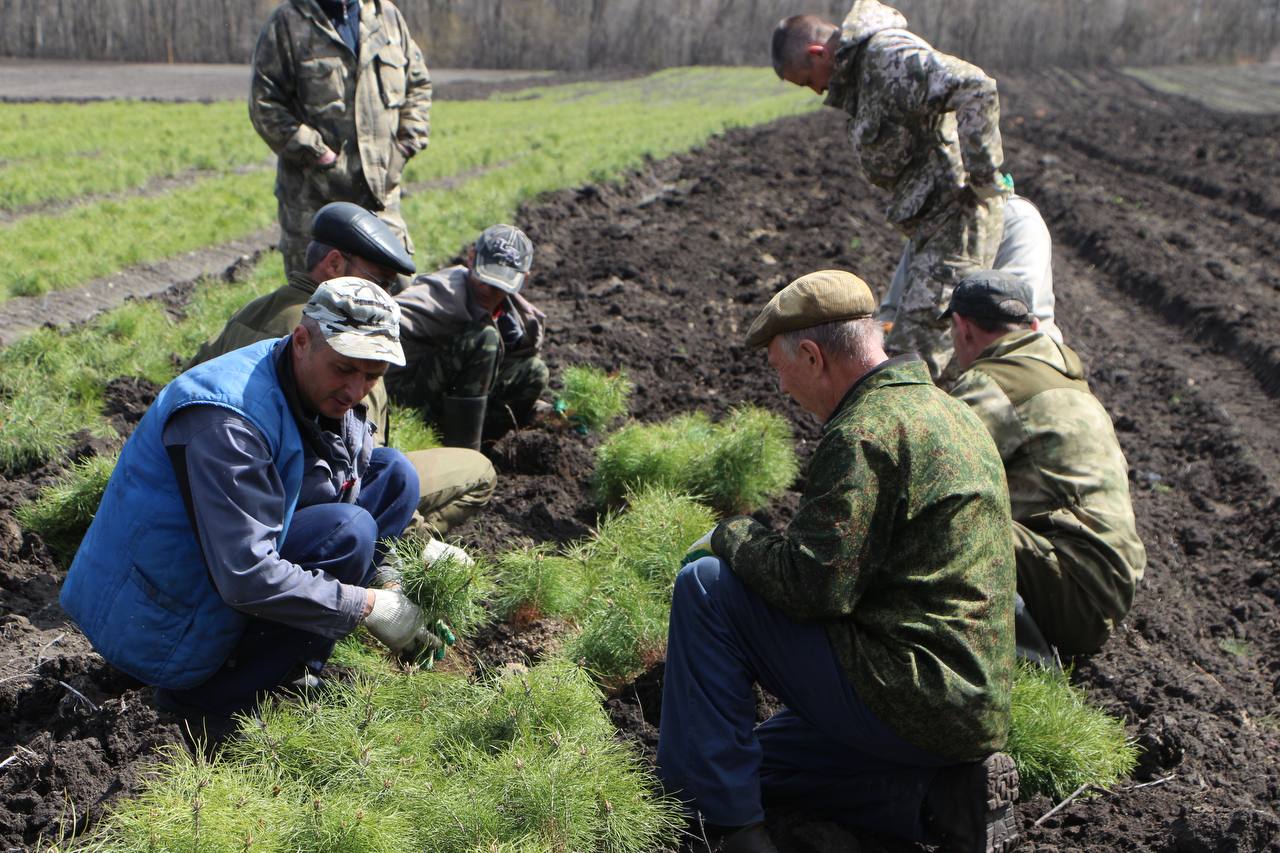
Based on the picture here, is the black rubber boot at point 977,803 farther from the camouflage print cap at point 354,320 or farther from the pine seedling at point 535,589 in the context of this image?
the camouflage print cap at point 354,320

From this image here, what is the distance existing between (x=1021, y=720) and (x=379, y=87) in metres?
4.87

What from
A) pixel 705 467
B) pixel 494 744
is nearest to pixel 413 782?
pixel 494 744

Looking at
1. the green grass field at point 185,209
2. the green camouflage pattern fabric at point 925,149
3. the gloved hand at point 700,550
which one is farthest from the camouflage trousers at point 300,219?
the gloved hand at point 700,550

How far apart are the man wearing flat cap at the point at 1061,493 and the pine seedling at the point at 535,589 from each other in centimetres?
173

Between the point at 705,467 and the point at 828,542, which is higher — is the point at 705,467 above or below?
below

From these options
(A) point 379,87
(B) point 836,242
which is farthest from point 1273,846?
(B) point 836,242

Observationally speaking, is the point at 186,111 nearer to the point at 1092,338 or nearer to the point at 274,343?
the point at 1092,338

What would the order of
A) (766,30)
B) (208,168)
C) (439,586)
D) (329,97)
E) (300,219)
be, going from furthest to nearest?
(766,30), (208,168), (300,219), (329,97), (439,586)

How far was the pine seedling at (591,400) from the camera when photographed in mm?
6605

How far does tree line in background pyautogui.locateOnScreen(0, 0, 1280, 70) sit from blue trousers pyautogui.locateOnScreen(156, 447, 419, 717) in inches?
1779

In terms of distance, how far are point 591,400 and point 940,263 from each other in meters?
2.15

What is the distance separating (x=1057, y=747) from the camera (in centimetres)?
379

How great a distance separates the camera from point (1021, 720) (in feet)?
12.5

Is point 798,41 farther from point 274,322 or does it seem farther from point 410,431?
point 274,322
